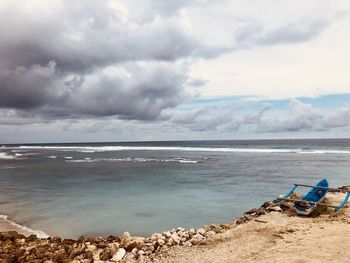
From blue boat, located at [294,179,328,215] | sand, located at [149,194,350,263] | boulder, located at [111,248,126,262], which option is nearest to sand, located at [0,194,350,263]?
sand, located at [149,194,350,263]

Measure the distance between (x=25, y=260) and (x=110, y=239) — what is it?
2891 mm

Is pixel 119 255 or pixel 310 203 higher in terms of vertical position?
pixel 310 203

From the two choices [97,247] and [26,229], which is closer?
[97,247]

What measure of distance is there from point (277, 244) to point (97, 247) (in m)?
6.21

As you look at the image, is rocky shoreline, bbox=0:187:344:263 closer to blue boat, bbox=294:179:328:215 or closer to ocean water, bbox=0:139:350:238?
ocean water, bbox=0:139:350:238

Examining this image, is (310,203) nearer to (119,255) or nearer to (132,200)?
(119,255)

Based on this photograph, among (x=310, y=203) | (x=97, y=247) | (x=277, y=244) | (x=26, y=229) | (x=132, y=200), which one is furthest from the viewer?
(x=132, y=200)

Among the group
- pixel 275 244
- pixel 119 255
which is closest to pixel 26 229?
pixel 119 255

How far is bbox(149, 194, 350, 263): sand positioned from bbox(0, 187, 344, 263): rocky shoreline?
0.46 meters

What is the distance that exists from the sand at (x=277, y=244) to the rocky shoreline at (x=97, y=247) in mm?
456

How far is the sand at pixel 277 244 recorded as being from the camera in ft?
27.7

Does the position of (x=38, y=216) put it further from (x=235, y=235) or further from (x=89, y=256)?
(x=235, y=235)

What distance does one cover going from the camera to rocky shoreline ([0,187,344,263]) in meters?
A: 9.48

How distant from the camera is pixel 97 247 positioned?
33.9 feet
